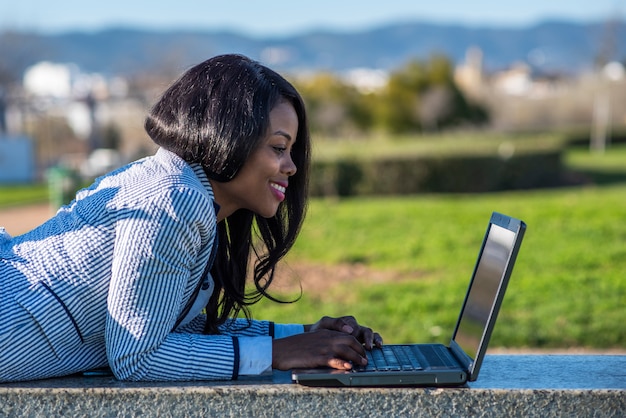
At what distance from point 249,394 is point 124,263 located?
412 mm

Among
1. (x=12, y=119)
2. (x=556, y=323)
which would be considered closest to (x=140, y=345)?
(x=556, y=323)

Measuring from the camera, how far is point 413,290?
24.5ft

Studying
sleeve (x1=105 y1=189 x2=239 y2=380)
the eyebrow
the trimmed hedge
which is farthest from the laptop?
the trimmed hedge

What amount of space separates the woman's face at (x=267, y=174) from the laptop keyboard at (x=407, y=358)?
1.50 ft

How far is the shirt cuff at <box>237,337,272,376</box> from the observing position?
2197 millimetres

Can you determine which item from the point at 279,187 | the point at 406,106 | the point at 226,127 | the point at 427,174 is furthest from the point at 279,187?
the point at 406,106

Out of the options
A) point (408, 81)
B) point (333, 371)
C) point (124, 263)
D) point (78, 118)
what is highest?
point (124, 263)

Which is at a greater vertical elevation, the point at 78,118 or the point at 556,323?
the point at 556,323

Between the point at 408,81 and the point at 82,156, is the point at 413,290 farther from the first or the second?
the point at 82,156

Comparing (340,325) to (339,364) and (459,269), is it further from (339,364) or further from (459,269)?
(459,269)

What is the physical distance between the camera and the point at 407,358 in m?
2.30

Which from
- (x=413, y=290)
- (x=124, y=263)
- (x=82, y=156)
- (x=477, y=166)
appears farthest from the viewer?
(x=82, y=156)

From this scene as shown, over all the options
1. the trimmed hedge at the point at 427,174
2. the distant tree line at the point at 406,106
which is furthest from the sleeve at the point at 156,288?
the distant tree line at the point at 406,106

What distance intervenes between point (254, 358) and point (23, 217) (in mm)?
13694
